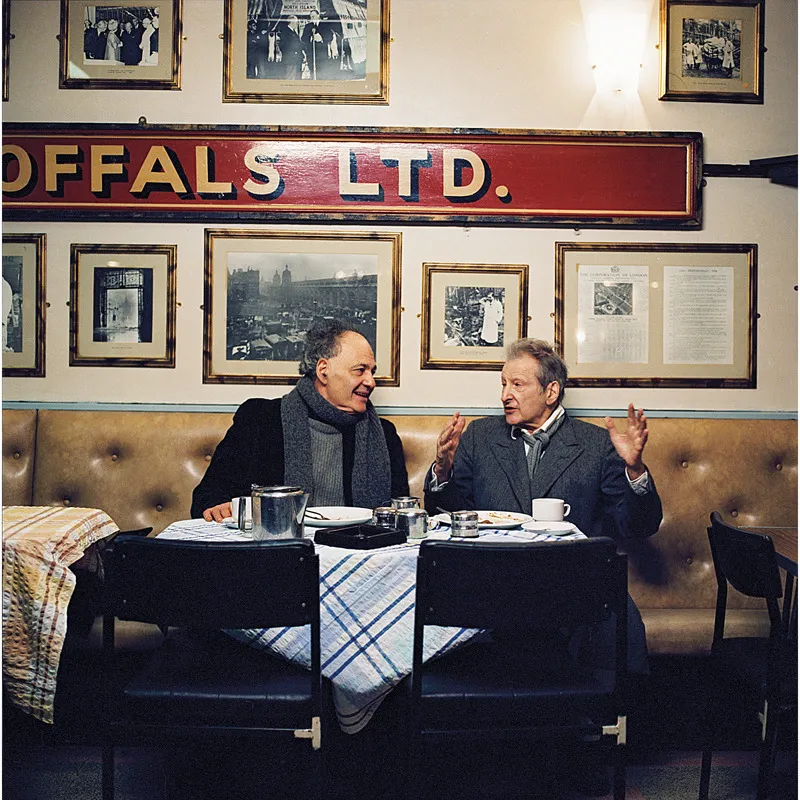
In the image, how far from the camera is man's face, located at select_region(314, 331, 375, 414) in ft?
10.7

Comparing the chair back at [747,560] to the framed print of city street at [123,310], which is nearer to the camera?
the chair back at [747,560]

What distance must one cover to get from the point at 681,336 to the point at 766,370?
1.32 ft

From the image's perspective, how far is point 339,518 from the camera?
2473mm

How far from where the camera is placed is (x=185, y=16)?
3674 millimetres

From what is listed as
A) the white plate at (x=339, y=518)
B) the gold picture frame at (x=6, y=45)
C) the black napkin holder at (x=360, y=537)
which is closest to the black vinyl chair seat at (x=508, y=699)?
the black napkin holder at (x=360, y=537)

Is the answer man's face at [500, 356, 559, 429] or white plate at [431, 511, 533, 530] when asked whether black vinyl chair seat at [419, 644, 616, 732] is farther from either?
man's face at [500, 356, 559, 429]

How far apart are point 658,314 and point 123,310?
2327mm

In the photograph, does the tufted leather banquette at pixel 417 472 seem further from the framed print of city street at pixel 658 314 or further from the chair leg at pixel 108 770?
the chair leg at pixel 108 770

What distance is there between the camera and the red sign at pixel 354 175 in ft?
12.0

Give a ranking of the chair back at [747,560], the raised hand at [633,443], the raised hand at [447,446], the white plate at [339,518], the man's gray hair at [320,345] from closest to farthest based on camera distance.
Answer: the chair back at [747,560] < the white plate at [339,518] < the raised hand at [633,443] < the raised hand at [447,446] < the man's gray hair at [320,345]

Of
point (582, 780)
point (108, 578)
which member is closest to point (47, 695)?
point (108, 578)

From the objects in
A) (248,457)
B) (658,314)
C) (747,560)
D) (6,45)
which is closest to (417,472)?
(248,457)

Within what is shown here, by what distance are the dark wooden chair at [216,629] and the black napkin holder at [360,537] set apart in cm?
27

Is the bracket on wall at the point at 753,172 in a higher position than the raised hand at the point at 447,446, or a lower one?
higher
